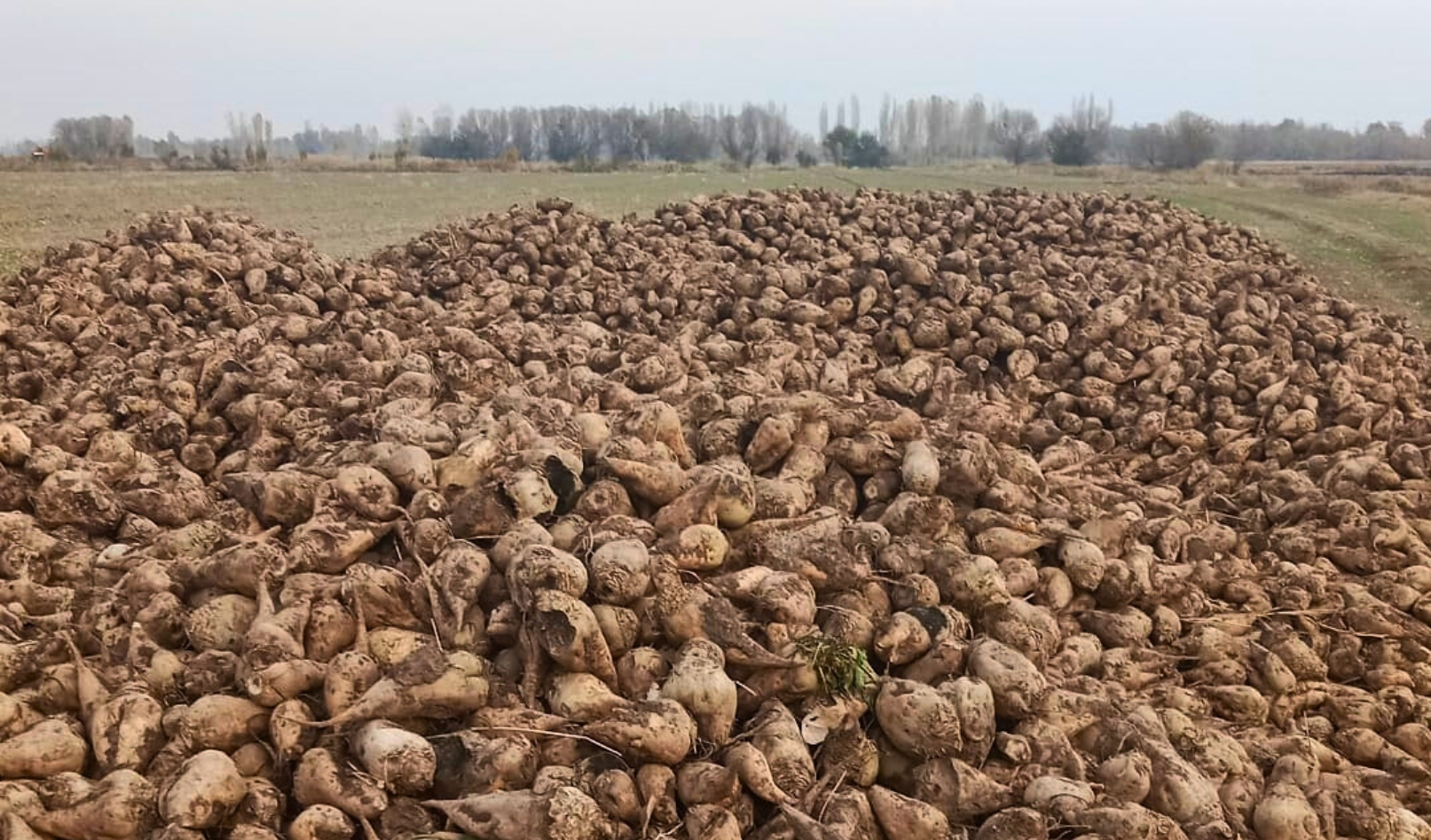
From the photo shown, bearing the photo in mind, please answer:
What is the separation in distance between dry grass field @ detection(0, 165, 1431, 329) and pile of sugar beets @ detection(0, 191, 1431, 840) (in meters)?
6.13

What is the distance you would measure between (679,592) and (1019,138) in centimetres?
5554

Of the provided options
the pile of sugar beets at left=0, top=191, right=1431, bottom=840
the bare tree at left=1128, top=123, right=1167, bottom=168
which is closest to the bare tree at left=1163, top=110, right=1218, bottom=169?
the bare tree at left=1128, top=123, right=1167, bottom=168

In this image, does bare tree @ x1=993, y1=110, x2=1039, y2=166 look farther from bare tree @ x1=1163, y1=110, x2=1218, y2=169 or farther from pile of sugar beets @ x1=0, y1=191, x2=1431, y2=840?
pile of sugar beets @ x1=0, y1=191, x2=1431, y2=840

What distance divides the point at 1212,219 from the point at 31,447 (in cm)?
1478

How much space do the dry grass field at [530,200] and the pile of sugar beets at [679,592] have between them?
20.1 feet

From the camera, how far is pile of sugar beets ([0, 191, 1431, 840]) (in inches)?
124

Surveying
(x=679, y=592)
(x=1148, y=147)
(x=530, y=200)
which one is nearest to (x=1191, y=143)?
(x=1148, y=147)

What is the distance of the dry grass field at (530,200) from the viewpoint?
1355 cm

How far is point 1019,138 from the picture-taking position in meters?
53.7

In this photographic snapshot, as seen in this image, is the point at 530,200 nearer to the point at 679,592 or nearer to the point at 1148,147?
the point at 679,592

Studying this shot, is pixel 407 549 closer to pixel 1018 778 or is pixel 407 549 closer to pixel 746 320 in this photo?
pixel 1018 778

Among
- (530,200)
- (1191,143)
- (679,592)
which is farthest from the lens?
(1191,143)

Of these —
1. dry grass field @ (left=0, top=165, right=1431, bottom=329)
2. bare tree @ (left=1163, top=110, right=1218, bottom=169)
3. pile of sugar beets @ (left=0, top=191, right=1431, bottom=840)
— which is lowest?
pile of sugar beets @ (left=0, top=191, right=1431, bottom=840)

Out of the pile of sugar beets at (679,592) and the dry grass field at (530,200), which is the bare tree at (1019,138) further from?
the pile of sugar beets at (679,592)
